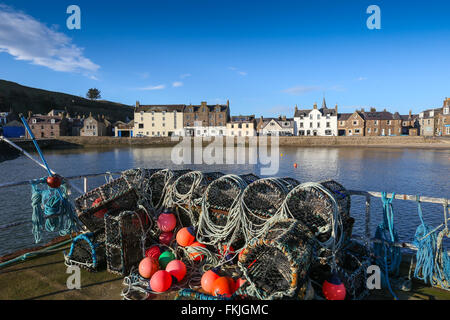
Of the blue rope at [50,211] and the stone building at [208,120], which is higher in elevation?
the stone building at [208,120]

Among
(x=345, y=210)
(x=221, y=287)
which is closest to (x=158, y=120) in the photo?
(x=345, y=210)

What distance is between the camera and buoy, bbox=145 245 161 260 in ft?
14.7

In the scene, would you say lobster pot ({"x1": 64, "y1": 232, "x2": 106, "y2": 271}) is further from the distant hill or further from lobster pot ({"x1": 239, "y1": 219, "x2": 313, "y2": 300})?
the distant hill

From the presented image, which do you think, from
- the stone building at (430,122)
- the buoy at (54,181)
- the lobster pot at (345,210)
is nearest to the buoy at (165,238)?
the buoy at (54,181)

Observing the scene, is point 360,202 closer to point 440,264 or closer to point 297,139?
point 440,264

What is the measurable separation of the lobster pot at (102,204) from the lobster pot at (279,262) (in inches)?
102

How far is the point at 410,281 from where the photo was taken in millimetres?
3807

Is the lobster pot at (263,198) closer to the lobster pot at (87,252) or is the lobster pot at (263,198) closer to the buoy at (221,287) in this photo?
the buoy at (221,287)

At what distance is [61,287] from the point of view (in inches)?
151

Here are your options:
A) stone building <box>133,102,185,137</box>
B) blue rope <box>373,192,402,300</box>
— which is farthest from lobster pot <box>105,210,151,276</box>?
stone building <box>133,102,185,137</box>

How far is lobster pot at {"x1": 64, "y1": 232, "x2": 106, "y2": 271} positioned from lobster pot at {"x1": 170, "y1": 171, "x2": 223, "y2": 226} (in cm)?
144

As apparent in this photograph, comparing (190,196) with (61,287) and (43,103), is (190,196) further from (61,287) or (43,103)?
(43,103)

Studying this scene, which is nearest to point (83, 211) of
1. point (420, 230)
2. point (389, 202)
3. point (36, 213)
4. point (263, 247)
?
point (36, 213)

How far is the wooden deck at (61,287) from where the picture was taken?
142 inches
